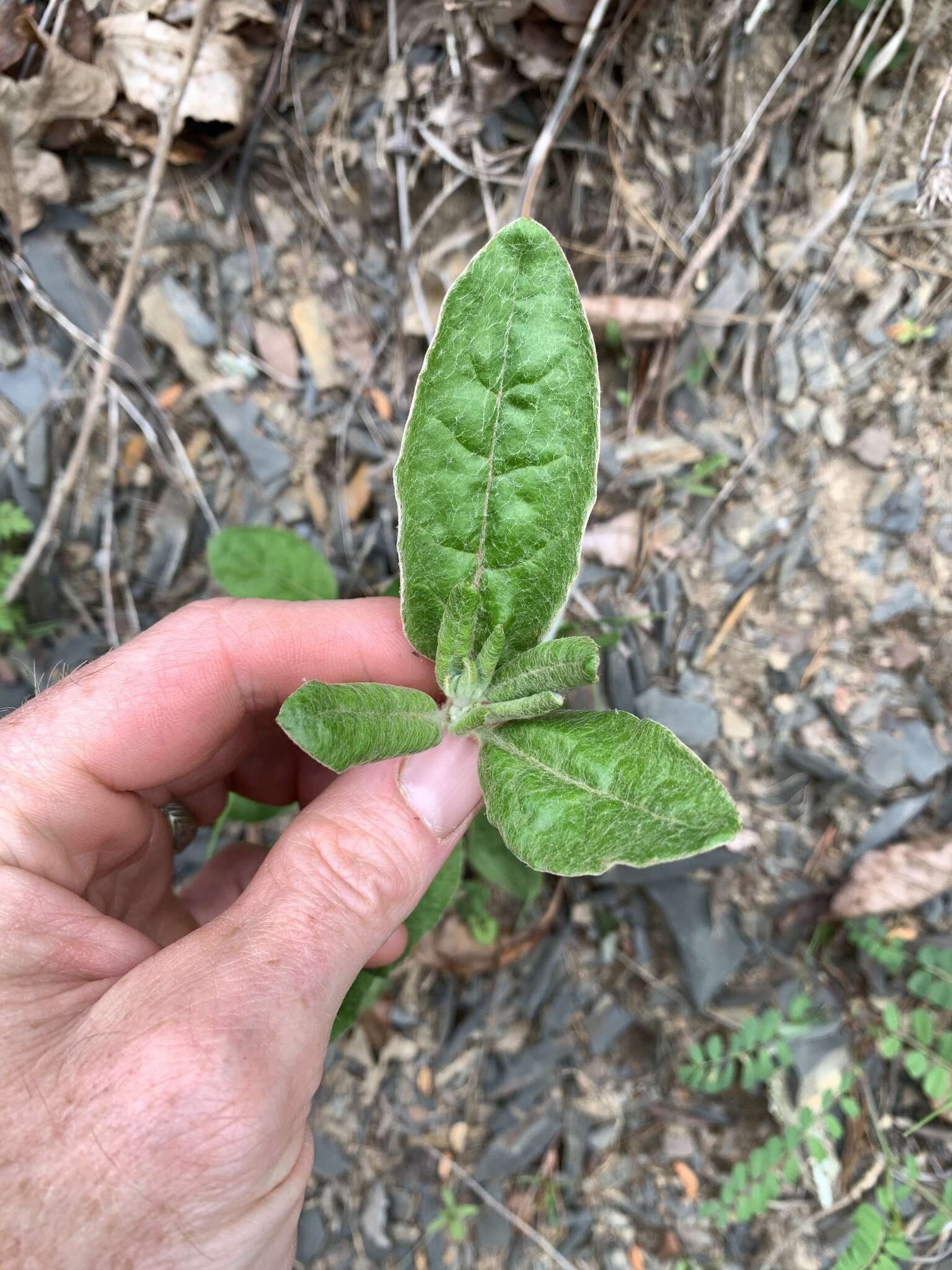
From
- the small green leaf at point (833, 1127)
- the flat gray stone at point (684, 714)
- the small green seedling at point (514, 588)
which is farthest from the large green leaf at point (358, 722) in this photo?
the small green leaf at point (833, 1127)

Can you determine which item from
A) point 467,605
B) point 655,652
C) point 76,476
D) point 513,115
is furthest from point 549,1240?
point 513,115

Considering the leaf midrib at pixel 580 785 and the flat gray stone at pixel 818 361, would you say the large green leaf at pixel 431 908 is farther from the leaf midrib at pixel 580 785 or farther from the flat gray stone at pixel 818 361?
the flat gray stone at pixel 818 361

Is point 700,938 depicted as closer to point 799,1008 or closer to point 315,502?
point 799,1008

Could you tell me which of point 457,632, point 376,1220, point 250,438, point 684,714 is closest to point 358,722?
point 457,632

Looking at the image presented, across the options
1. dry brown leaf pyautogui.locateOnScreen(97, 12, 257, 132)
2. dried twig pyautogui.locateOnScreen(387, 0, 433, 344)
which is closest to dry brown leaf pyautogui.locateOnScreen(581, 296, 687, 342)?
dried twig pyautogui.locateOnScreen(387, 0, 433, 344)

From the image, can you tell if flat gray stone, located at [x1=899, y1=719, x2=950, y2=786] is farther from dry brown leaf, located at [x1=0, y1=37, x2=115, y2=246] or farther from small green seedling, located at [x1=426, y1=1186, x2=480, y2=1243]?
dry brown leaf, located at [x1=0, y1=37, x2=115, y2=246]

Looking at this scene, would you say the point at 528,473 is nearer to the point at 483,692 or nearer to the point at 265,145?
the point at 483,692
